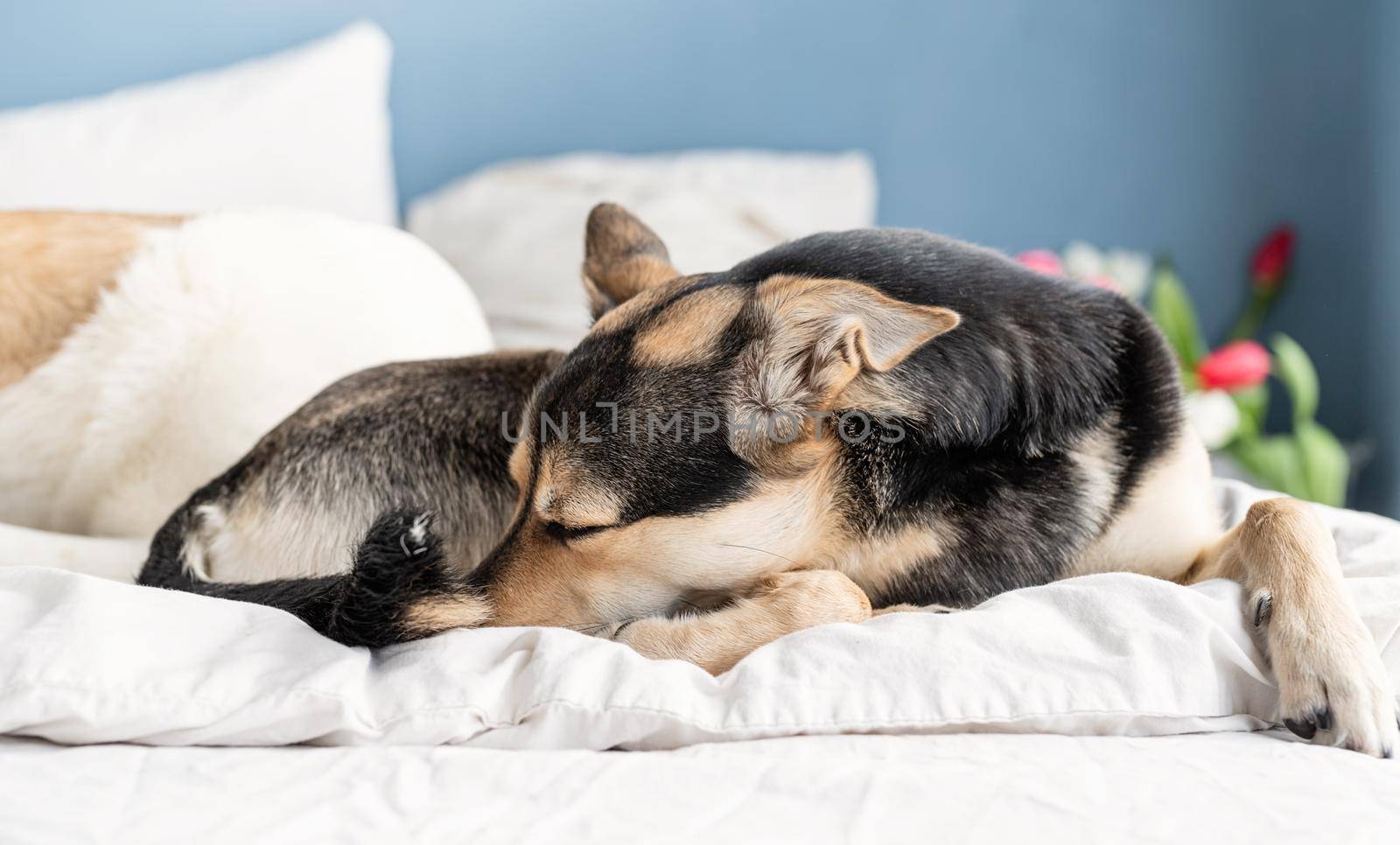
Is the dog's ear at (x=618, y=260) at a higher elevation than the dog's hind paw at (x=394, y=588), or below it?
higher

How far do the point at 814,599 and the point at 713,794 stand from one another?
397 mm

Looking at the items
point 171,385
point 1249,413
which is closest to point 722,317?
point 171,385

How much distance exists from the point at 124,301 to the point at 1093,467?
1.63m

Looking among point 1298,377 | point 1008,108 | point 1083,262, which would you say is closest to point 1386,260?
point 1298,377

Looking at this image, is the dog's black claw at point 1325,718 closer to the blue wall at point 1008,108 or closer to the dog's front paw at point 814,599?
the dog's front paw at point 814,599

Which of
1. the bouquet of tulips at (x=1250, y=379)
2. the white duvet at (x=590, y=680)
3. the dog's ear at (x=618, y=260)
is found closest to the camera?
the white duvet at (x=590, y=680)

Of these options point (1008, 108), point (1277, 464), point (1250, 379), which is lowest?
point (1277, 464)

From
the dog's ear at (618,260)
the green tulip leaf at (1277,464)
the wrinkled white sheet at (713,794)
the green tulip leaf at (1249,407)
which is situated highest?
the dog's ear at (618,260)

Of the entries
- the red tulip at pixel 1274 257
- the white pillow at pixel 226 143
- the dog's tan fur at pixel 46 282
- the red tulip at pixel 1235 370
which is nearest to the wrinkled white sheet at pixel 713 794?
the dog's tan fur at pixel 46 282

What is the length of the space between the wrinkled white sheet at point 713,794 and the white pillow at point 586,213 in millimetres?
1679

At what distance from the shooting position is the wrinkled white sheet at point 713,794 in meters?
0.79

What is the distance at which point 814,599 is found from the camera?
122 centimetres

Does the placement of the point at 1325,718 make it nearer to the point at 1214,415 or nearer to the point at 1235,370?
the point at 1214,415

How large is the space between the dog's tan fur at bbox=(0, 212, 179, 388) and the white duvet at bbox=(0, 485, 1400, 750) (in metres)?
0.91
